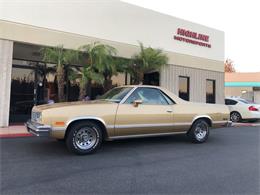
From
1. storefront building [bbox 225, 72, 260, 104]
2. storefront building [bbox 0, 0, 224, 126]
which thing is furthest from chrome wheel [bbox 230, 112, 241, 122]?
storefront building [bbox 225, 72, 260, 104]

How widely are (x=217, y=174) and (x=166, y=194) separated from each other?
1.49 metres

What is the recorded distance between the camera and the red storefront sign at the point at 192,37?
15727 mm

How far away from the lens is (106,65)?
11125mm

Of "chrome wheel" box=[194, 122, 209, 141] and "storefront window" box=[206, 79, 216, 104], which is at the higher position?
"storefront window" box=[206, 79, 216, 104]

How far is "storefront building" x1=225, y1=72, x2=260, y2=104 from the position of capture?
33625 millimetres

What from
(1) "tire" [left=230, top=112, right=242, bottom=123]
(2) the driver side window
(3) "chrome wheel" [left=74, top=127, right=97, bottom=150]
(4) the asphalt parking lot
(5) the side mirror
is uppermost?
(2) the driver side window

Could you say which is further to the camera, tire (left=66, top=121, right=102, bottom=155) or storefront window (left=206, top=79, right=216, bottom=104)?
storefront window (left=206, top=79, right=216, bottom=104)

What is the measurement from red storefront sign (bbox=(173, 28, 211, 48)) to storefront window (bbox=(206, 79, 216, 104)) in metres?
2.36

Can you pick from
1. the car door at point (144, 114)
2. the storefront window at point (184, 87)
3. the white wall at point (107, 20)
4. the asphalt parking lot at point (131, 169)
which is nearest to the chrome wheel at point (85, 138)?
the asphalt parking lot at point (131, 169)

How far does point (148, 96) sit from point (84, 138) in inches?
85.3

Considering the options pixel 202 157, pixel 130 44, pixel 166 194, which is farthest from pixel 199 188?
pixel 130 44

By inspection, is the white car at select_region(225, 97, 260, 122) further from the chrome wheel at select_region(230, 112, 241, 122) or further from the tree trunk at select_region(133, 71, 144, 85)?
the tree trunk at select_region(133, 71, 144, 85)

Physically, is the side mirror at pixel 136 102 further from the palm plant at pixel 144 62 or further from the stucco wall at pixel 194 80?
the stucco wall at pixel 194 80

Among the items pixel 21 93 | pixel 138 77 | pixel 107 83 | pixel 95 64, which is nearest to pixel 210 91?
pixel 138 77
